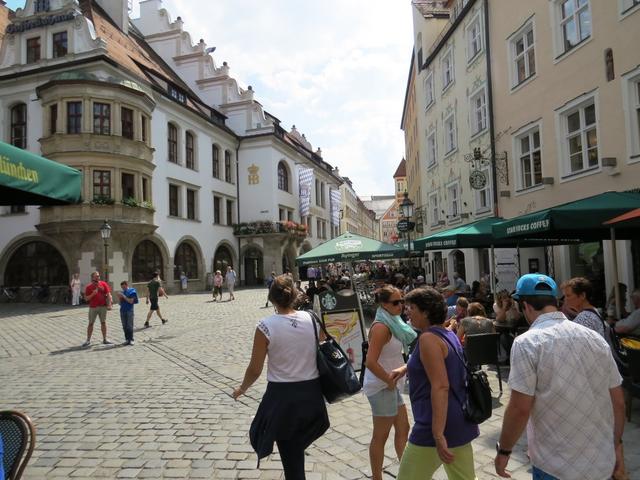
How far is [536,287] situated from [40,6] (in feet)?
108

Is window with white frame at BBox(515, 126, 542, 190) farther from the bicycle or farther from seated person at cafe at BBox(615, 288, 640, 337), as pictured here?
the bicycle

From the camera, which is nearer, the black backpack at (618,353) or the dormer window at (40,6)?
the black backpack at (618,353)

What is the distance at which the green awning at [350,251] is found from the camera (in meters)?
12.7

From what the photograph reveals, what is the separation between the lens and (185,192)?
1276 inches

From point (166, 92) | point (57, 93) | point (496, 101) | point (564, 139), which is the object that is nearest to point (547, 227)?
point (564, 139)

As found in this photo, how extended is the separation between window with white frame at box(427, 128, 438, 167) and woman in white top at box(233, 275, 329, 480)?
2135 cm

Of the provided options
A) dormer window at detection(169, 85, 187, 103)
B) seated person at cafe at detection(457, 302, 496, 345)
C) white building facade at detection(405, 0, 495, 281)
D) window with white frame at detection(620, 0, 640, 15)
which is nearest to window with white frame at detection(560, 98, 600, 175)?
window with white frame at detection(620, 0, 640, 15)

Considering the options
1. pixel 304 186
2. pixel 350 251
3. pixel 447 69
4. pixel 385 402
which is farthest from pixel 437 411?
pixel 304 186

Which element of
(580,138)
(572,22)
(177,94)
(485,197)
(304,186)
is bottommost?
(485,197)

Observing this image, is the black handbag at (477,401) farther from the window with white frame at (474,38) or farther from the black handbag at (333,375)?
the window with white frame at (474,38)

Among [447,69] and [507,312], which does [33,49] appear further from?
[507,312]

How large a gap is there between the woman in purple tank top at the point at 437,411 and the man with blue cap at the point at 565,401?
46 cm

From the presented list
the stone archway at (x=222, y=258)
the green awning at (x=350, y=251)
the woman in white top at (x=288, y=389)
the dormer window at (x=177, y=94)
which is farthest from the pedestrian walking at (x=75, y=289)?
the woman in white top at (x=288, y=389)

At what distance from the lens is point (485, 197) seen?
1791 centimetres
